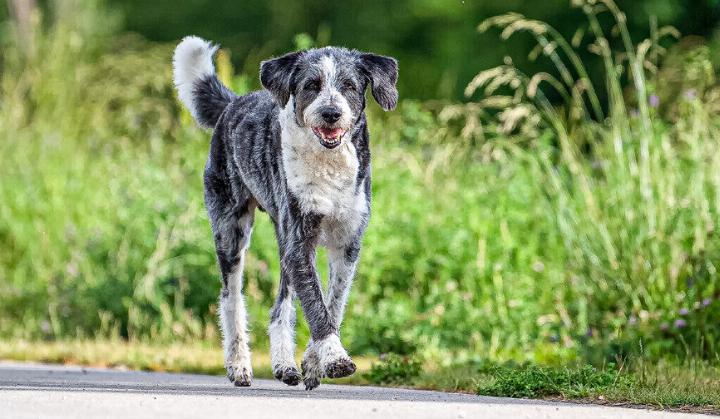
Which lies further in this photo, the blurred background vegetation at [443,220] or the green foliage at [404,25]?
the green foliage at [404,25]

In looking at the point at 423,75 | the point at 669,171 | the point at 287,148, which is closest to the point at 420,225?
the point at 669,171

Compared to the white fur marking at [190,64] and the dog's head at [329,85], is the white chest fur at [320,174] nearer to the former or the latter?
the dog's head at [329,85]

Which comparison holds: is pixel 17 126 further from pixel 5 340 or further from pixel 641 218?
pixel 641 218

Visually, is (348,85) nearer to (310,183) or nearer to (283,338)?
(310,183)

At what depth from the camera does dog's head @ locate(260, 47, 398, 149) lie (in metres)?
6.98

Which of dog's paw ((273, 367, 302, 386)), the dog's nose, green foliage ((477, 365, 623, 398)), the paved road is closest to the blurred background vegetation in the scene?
green foliage ((477, 365, 623, 398))

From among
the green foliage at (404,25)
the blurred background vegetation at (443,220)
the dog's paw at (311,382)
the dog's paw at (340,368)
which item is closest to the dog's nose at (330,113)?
the dog's paw at (340,368)

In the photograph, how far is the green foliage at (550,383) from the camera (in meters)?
7.05

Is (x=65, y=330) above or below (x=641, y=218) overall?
below

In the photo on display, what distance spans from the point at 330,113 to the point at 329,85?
0.76 feet

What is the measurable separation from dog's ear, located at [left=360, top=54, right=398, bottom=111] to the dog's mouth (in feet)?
1.28

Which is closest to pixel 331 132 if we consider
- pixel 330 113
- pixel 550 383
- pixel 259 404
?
pixel 330 113

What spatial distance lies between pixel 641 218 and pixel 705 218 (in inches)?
17.2

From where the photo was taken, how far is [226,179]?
8250 mm
